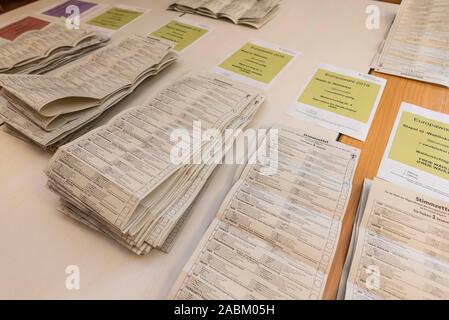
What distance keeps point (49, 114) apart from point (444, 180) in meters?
0.90

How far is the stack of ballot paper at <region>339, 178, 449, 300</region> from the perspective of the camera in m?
0.46

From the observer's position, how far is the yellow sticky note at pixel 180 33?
3.49 ft

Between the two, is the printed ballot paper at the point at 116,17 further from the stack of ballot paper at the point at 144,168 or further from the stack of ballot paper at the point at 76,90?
the stack of ballot paper at the point at 144,168

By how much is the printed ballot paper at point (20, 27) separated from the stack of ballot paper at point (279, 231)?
1045mm

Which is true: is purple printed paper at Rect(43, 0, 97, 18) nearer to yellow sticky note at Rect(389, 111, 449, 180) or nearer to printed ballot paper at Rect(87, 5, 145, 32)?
printed ballot paper at Rect(87, 5, 145, 32)

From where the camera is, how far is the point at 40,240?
562 millimetres

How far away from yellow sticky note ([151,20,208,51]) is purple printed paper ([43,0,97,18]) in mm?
430

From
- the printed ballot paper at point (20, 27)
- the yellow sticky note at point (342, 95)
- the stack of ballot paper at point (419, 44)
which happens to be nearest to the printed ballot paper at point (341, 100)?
the yellow sticky note at point (342, 95)

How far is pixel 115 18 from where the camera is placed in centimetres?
120

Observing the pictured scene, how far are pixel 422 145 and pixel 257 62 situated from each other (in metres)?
0.54

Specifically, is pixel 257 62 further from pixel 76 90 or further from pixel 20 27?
pixel 20 27
